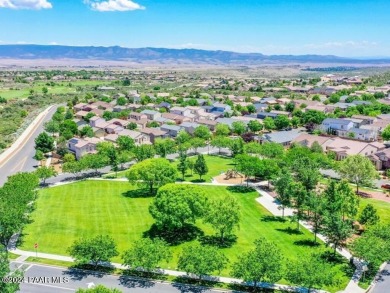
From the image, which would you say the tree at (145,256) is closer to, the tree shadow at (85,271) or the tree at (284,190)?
the tree shadow at (85,271)

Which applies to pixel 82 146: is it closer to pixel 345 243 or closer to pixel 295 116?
pixel 345 243

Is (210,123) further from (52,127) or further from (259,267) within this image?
(259,267)

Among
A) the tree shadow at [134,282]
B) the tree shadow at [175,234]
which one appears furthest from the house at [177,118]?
the tree shadow at [134,282]

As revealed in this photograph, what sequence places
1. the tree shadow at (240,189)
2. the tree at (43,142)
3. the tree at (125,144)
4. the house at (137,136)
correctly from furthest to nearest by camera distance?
the house at (137,136) < the tree at (43,142) < the tree at (125,144) < the tree shadow at (240,189)

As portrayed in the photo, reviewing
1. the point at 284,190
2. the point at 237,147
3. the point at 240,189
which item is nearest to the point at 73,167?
the point at 240,189

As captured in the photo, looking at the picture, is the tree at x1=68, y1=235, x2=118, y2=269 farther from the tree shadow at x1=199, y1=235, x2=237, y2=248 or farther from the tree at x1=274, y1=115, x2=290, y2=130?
the tree at x1=274, y1=115, x2=290, y2=130
